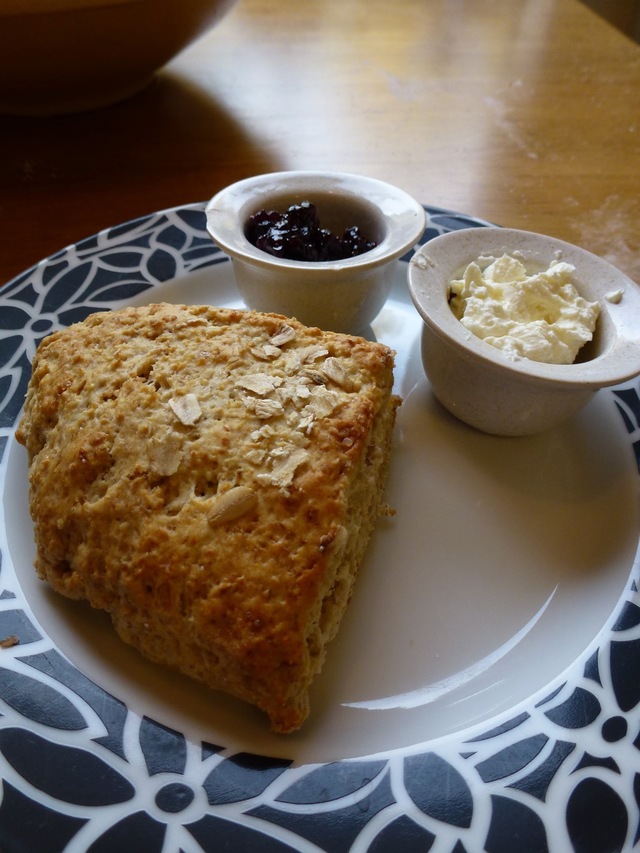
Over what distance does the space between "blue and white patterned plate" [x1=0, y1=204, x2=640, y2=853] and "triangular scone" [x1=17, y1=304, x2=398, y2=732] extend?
104 millimetres

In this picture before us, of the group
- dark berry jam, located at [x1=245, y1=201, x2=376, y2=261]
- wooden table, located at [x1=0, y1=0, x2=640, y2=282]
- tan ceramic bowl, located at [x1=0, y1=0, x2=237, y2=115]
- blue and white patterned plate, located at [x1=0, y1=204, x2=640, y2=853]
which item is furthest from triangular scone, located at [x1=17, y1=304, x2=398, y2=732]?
tan ceramic bowl, located at [x1=0, y1=0, x2=237, y2=115]

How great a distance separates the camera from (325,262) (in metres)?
2.12

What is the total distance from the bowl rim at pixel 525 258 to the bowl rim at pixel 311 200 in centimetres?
12

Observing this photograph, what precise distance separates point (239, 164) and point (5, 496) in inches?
81.6

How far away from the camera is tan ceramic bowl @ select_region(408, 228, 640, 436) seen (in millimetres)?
1852

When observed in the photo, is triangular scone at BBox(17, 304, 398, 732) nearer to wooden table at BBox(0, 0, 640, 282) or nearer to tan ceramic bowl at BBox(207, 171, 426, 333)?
tan ceramic bowl at BBox(207, 171, 426, 333)

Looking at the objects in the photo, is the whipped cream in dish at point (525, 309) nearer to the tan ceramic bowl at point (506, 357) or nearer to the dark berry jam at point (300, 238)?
the tan ceramic bowl at point (506, 357)

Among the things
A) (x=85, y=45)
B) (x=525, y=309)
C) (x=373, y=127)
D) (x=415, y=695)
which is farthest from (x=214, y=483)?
(x=373, y=127)

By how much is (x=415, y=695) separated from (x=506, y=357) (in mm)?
951

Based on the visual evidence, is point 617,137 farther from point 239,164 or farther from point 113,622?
point 113,622

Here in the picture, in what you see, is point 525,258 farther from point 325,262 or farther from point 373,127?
point 373,127

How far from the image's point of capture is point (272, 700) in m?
1.40

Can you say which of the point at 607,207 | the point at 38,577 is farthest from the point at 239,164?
the point at 38,577

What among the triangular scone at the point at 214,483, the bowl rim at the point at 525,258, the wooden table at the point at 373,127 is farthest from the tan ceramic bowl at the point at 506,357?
the wooden table at the point at 373,127
